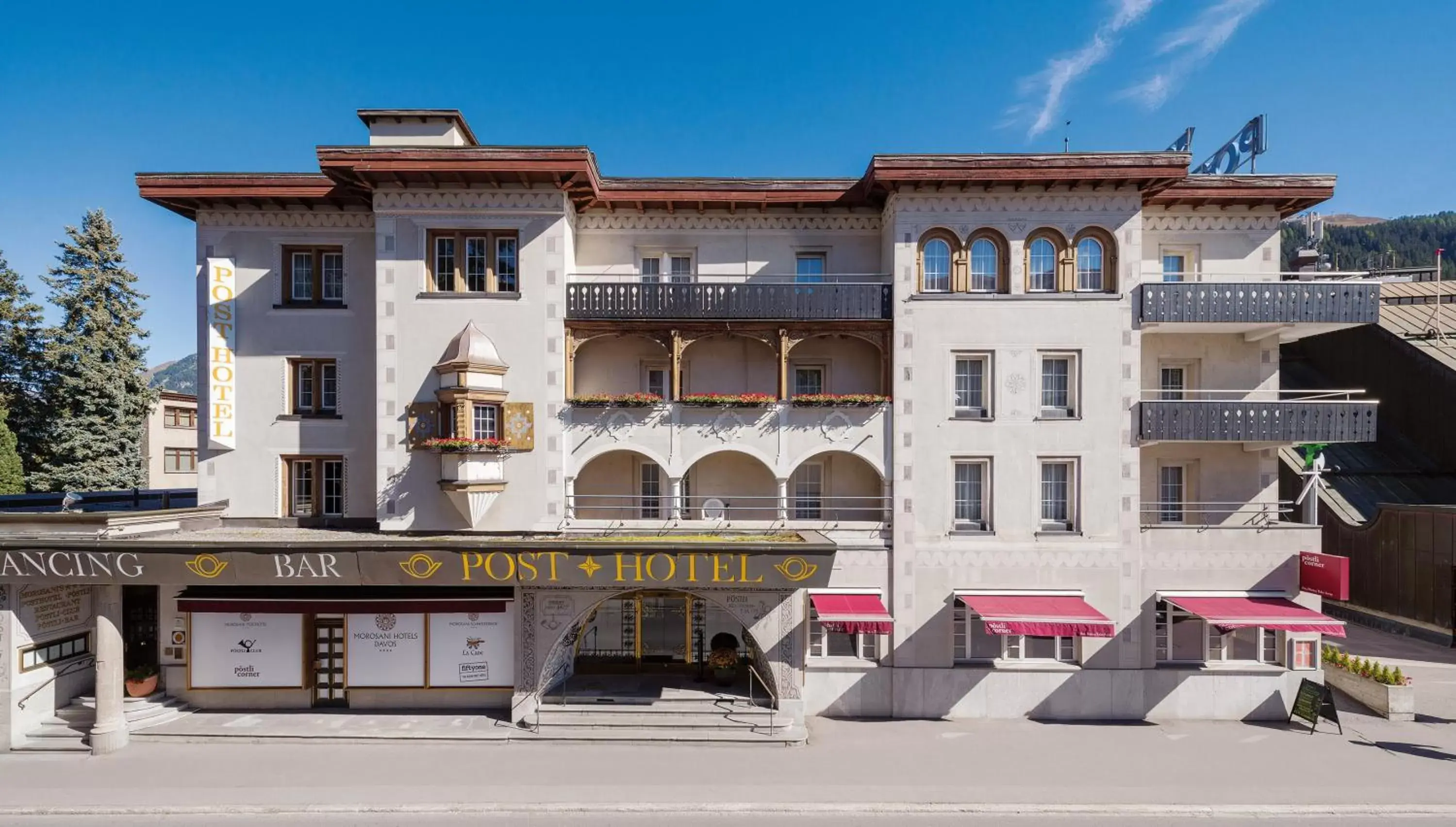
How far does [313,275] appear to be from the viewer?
18688mm

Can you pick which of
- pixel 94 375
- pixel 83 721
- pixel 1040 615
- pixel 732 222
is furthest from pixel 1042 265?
pixel 94 375

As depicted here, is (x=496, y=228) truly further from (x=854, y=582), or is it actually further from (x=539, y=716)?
(x=854, y=582)

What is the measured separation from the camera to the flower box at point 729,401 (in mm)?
17391

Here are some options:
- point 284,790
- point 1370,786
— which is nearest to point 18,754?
point 284,790

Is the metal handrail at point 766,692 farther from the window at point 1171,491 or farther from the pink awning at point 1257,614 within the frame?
the window at point 1171,491

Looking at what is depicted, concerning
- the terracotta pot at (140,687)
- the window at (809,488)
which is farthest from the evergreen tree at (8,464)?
the window at (809,488)

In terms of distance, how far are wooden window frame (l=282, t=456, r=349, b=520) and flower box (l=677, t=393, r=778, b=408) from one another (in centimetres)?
1105

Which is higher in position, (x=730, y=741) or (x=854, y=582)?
(x=854, y=582)

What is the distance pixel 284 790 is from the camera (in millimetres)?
12992

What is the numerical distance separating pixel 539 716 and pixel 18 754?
41.4 ft

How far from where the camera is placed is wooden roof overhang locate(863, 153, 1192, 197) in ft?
54.9

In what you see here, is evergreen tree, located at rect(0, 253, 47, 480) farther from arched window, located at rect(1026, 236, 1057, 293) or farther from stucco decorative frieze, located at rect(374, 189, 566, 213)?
arched window, located at rect(1026, 236, 1057, 293)

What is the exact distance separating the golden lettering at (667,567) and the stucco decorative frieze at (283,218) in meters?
13.8

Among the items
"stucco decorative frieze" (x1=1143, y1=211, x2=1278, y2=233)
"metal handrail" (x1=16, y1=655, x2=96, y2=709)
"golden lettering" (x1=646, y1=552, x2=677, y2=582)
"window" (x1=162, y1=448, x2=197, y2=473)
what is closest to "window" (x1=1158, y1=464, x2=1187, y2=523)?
"stucco decorative frieze" (x1=1143, y1=211, x2=1278, y2=233)
